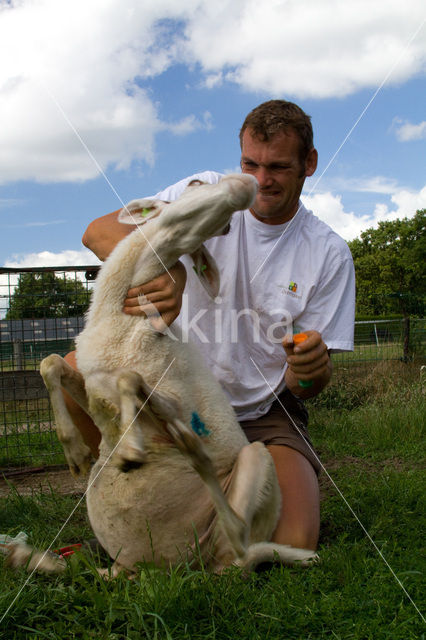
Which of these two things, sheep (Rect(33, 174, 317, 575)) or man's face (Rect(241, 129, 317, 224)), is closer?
sheep (Rect(33, 174, 317, 575))

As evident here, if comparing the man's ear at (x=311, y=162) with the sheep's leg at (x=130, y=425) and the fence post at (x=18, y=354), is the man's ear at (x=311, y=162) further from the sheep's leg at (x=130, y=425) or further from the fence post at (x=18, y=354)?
the fence post at (x=18, y=354)

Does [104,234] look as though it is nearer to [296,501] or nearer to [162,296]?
[162,296]

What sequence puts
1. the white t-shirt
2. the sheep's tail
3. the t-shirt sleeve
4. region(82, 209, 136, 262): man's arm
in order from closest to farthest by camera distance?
the sheep's tail → region(82, 209, 136, 262): man's arm → the white t-shirt → the t-shirt sleeve

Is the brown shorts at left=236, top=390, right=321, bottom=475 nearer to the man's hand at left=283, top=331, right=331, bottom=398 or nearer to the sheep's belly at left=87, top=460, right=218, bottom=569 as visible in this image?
the man's hand at left=283, top=331, right=331, bottom=398

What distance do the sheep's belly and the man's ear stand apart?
192 centimetres

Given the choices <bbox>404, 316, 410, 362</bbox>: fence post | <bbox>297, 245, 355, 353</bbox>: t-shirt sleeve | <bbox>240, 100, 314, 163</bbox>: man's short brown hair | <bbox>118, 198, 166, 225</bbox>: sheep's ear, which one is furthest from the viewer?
<bbox>404, 316, 410, 362</bbox>: fence post

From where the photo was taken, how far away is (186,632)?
5.92 feet

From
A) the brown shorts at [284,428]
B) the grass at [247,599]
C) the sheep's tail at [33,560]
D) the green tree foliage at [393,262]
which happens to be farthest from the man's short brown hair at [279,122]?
the green tree foliage at [393,262]

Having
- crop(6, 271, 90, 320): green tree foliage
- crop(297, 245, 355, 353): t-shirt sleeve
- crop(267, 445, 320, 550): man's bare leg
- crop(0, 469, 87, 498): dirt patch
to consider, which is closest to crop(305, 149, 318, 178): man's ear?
crop(297, 245, 355, 353): t-shirt sleeve

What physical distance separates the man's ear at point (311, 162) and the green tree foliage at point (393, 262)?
33203 mm

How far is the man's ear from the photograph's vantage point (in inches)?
128

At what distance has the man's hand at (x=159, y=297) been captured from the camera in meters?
2.29

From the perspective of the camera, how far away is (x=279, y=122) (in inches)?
118

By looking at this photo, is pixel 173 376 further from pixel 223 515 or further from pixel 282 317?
pixel 282 317
